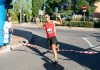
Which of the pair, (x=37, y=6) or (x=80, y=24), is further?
(x=37, y=6)

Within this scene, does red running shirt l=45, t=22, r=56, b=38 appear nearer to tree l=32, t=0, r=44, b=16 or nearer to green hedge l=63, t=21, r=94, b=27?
green hedge l=63, t=21, r=94, b=27

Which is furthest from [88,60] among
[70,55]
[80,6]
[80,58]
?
[80,6]

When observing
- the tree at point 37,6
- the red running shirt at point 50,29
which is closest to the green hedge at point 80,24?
the tree at point 37,6

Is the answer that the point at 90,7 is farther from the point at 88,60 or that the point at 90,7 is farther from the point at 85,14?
the point at 88,60

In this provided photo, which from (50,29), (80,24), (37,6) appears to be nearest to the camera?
(50,29)

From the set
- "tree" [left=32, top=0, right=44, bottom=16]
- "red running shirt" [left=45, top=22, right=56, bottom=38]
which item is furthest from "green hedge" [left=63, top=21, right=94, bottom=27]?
"red running shirt" [left=45, top=22, right=56, bottom=38]

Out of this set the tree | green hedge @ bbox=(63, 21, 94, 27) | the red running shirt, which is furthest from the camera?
the tree

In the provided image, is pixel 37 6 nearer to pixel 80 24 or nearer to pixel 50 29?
pixel 80 24

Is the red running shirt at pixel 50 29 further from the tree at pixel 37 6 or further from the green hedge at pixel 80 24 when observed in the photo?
the tree at pixel 37 6

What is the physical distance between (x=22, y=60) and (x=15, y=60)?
307mm

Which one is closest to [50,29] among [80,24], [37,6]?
[80,24]

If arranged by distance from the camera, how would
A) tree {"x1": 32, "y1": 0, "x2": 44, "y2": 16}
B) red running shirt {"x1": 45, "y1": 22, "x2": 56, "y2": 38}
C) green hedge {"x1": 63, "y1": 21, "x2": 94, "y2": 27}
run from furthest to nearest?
tree {"x1": 32, "y1": 0, "x2": 44, "y2": 16}
green hedge {"x1": 63, "y1": 21, "x2": 94, "y2": 27}
red running shirt {"x1": 45, "y1": 22, "x2": 56, "y2": 38}

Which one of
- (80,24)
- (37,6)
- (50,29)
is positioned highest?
(37,6)

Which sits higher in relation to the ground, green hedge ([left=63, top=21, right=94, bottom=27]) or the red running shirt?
the red running shirt
